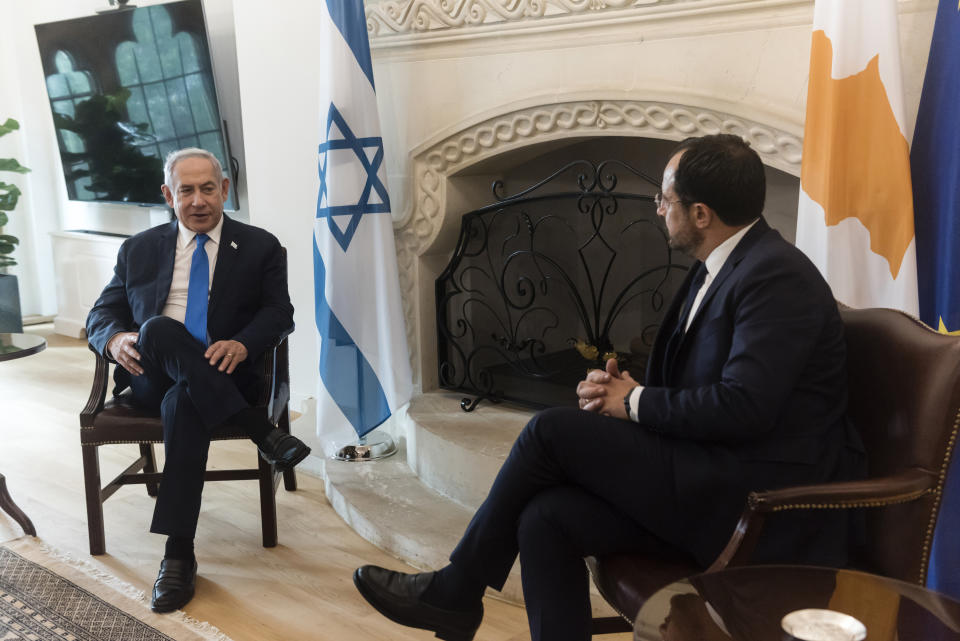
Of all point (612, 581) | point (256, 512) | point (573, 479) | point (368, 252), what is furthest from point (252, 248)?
point (612, 581)

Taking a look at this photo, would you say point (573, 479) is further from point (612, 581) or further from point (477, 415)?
point (477, 415)

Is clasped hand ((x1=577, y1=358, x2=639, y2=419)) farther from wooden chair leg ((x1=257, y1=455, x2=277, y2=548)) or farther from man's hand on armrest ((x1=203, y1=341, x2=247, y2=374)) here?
wooden chair leg ((x1=257, y1=455, x2=277, y2=548))

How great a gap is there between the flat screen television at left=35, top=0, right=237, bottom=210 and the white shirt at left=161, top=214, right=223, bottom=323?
1.97m

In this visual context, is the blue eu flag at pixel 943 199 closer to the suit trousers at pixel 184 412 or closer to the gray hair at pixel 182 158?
the suit trousers at pixel 184 412

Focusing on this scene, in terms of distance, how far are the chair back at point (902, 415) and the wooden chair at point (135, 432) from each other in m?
1.65

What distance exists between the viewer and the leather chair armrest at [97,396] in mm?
2705

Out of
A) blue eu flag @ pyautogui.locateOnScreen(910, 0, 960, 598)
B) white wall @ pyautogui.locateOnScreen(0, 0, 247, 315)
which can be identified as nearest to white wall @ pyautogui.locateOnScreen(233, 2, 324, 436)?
white wall @ pyautogui.locateOnScreen(0, 0, 247, 315)

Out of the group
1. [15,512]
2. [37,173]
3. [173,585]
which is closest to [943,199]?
[173,585]

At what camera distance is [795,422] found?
172 cm

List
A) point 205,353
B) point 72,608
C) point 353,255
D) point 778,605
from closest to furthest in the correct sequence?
point 778,605, point 72,608, point 205,353, point 353,255

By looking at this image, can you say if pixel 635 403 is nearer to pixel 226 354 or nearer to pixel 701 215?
pixel 701 215

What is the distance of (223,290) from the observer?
2846mm

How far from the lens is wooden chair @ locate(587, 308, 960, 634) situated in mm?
1574

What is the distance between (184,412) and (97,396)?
0.34 meters
